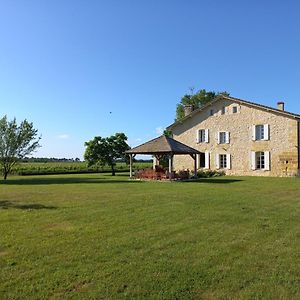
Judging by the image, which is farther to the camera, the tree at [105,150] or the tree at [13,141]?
the tree at [105,150]

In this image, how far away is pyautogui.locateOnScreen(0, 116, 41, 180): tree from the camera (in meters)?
29.7

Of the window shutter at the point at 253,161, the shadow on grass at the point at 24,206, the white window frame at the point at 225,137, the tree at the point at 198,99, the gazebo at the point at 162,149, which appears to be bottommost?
the shadow on grass at the point at 24,206

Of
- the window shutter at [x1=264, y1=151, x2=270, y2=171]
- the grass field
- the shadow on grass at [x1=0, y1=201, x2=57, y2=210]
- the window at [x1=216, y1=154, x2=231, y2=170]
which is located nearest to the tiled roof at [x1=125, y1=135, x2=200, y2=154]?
the window at [x1=216, y1=154, x2=231, y2=170]

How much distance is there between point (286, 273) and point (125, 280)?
203 cm

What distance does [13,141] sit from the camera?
29922mm

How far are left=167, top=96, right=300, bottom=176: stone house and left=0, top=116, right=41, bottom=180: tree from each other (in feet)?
40.5

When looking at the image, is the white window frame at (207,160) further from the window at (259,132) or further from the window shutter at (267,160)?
the window shutter at (267,160)

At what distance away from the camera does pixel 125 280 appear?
4.33 metres

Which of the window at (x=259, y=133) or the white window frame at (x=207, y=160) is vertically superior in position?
the window at (x=259, y=133)

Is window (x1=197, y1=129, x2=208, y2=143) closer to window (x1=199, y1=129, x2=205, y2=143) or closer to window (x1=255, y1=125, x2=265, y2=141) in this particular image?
window (x1=199, y1=129, x2=205, y2=143)

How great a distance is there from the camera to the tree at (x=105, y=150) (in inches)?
1502

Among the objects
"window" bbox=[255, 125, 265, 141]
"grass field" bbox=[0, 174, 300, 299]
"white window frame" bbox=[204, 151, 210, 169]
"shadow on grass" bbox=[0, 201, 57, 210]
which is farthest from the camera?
"white window frame" bbox=[204, 151, 210, 169]

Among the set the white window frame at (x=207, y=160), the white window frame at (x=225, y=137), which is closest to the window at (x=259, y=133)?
the white window frame at (x=225, y=137)

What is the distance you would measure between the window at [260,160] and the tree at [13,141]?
719 inches
